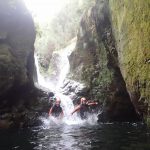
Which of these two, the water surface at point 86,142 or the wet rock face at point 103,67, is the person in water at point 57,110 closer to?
the wet rock face at point 103,67

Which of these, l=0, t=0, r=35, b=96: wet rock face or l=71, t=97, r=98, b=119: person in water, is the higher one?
l=0, t=0, r=35, b=96: wet rock face

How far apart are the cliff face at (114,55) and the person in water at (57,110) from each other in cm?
251

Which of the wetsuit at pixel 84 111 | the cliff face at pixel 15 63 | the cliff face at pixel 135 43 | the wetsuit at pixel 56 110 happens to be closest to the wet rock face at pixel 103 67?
the wetsuit at pixel 84 111

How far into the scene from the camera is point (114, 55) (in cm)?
2208

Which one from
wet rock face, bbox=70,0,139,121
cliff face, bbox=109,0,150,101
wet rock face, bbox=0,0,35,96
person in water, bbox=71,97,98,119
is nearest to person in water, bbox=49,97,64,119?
person in water, bbox=71,97,98,119

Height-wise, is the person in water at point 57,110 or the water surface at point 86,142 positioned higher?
the person in water at point 57,110

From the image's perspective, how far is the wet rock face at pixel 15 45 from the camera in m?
19.8

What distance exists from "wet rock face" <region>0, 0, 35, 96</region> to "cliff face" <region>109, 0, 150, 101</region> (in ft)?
21.4

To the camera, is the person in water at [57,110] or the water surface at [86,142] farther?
the person in water at [57,110]

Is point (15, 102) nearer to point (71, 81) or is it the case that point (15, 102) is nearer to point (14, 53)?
point (14, 53)

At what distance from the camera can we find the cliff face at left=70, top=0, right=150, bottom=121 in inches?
635

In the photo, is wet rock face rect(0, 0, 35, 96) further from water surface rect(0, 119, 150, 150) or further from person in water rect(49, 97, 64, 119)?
water surface rect(0, 119, 150, 150)

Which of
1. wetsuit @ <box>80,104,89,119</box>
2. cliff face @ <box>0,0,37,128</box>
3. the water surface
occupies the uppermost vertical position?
cliff face @ <box>0,0,37,128</box>

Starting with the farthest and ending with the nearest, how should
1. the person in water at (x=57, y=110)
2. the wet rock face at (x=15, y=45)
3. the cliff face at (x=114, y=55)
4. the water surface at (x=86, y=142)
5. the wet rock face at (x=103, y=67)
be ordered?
the wet rock face at (x=103, y=67) → the person in water at (x=57, y=110) → the wet rock face at (x=15, y=45) → the cliff face at (x=114, y=55) → the water surface at (x=86, y=142)
